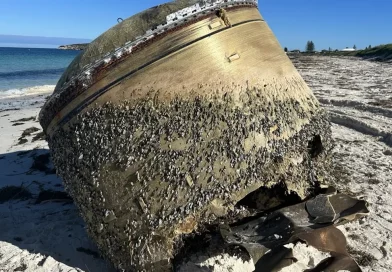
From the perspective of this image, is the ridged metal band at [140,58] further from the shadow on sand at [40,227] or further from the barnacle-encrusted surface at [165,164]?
A: the shadow on sand at [40,227]

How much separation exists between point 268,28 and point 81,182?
200 centimetres

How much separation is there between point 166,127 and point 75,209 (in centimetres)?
242

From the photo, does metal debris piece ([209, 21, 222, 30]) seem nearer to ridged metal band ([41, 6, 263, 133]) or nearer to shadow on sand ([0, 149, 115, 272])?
ridged metal band ([41, 6, 263, 133])

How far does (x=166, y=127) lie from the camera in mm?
2760

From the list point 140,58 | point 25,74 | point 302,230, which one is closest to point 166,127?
point 140,58

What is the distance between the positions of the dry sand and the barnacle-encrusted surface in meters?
0.56

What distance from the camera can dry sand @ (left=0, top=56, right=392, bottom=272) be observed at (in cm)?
344

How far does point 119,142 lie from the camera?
2.79 metres

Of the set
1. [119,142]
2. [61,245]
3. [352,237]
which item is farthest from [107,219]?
[352,237]

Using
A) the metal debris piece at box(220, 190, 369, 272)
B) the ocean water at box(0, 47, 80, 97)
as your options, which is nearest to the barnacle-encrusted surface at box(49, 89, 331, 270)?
the metal debris piece at box(220, 190, 369, 272)

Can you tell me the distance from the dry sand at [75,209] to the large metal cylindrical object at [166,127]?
1.99ft

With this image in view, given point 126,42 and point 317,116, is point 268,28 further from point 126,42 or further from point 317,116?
point 126,42

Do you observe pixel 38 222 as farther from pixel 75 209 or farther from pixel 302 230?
→ pixel 302 230

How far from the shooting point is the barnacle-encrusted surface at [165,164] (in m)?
2.75
